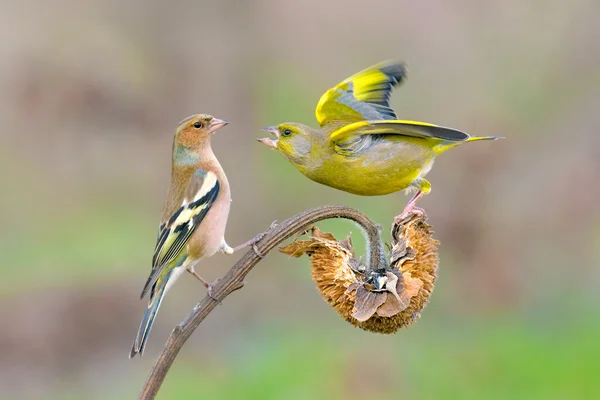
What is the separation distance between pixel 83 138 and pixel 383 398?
10.4 feet

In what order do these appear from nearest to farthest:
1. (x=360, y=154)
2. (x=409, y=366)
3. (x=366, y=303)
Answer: (x=366, y=303) < (x=360, y=154) < (x=409, y=366)

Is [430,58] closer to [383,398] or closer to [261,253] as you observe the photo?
[383,398]

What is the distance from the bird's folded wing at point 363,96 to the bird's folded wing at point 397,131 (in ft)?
0.77

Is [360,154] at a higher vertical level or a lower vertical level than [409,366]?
lower

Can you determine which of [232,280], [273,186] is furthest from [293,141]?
[273,186]

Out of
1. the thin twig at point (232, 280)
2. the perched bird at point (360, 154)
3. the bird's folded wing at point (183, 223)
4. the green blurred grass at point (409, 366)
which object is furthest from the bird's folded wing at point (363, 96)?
the green blurred grass at point (409, 366)

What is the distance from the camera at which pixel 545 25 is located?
6.54m

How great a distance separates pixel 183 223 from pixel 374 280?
59 cm

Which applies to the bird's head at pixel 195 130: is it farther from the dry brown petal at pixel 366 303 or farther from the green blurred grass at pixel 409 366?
the green blurred grass at pixel 409 366

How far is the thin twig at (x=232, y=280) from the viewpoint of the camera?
138 centimetres

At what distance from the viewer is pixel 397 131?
2121 mm

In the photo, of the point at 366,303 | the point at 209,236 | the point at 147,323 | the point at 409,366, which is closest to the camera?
the point at 366,303

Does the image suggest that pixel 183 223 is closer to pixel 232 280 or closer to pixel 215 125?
pixel 215 125

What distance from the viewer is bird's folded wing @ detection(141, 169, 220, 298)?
207 cm
